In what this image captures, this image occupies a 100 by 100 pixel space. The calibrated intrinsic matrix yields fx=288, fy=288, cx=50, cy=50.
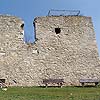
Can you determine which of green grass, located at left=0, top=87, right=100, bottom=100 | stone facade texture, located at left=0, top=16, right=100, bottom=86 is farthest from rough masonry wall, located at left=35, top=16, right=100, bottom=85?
green grass, located at left=0, top=87, right=100, bottom=100

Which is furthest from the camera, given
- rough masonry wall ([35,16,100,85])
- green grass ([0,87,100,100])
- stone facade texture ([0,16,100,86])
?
rough masonry wall ([35,16,100,85])

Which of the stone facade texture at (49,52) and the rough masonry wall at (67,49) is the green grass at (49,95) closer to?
the stone facade texture at (49,52)

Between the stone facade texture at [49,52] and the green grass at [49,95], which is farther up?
the stone facade texture at [49,52]

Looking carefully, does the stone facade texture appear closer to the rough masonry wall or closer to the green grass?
the rough masonry wall

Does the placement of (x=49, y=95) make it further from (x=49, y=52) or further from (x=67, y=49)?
(x=67, y=49)

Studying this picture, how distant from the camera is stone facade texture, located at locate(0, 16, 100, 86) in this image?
55.6 ft

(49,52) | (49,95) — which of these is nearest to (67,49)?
(49,52)

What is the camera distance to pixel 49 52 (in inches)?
695

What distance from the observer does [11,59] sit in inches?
670

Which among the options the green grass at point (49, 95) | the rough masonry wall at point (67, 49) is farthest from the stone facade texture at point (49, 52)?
the green grass at point (49, 95)

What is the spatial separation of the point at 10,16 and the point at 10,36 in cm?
130

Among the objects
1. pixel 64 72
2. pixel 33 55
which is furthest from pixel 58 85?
pixel 33 55

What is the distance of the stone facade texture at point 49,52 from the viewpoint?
16953 millimetres

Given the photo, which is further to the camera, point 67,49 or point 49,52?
point 67,49
